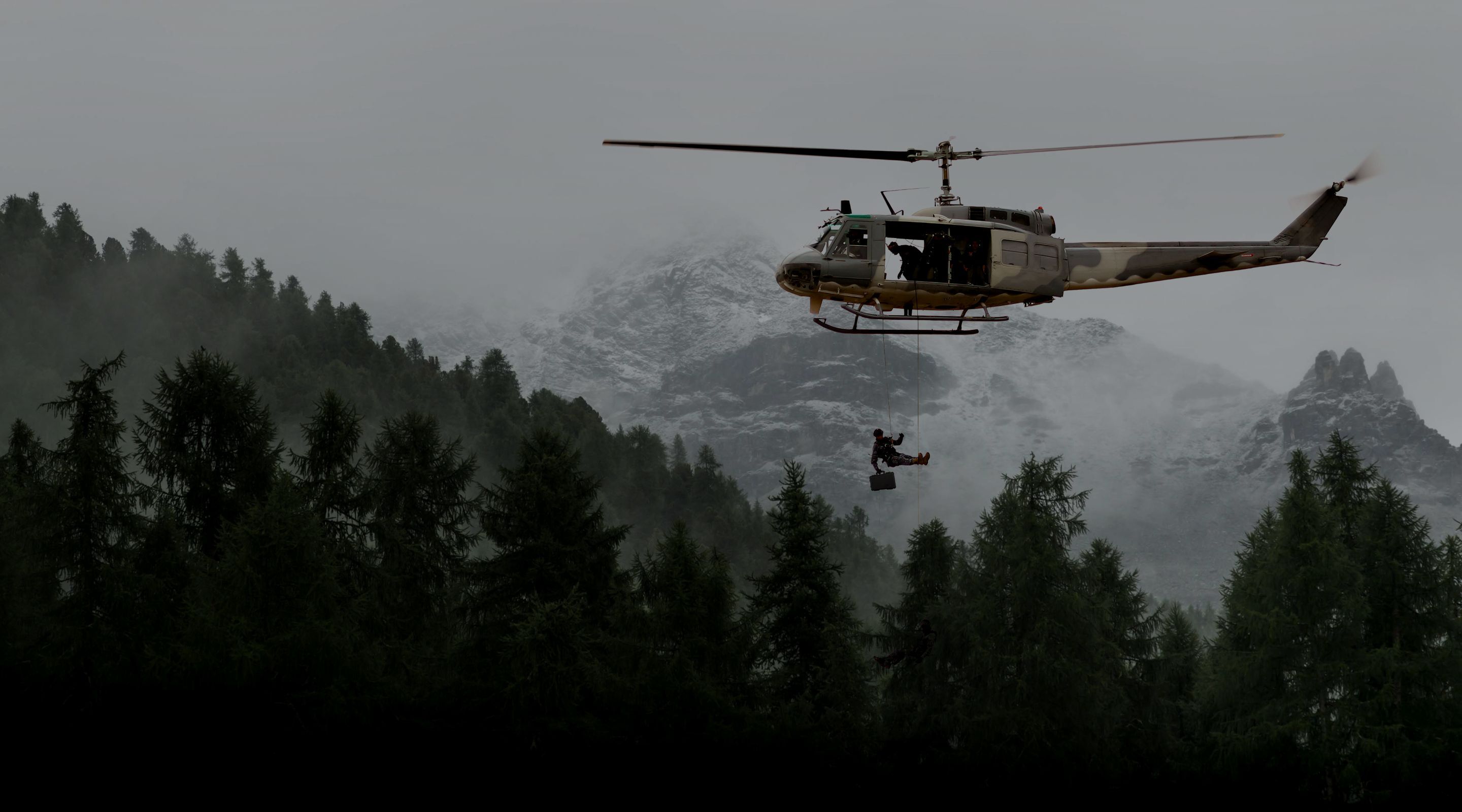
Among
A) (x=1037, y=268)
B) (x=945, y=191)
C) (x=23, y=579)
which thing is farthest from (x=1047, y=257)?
(x=23, y=579)

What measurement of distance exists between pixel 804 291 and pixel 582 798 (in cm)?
1541

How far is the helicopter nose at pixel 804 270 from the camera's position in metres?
30.6

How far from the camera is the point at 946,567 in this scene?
44.8 m

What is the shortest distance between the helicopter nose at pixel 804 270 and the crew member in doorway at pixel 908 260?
1906mm

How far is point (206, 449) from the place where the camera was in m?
39.8

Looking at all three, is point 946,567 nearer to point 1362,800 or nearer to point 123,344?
point 1362,800

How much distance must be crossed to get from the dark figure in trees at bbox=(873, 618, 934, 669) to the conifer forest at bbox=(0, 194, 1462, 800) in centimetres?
33

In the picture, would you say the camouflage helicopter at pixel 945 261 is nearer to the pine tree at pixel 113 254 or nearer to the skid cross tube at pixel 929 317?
the skid cross tube at pixel 929 317

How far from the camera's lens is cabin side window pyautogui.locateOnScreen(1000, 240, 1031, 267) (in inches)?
1238

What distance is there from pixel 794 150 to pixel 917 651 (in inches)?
793

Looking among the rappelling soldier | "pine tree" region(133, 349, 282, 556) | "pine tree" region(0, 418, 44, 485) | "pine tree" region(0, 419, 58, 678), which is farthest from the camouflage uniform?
"pine tree" region(0, 418, 44, 485)

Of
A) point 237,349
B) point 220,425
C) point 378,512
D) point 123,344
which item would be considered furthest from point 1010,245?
point 123,344

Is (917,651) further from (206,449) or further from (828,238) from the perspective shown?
(206,449)

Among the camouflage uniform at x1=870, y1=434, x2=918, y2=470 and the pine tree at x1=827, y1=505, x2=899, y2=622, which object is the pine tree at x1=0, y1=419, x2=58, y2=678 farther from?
the pine tree at x1=827, y1=505, x2=899, y2=622
